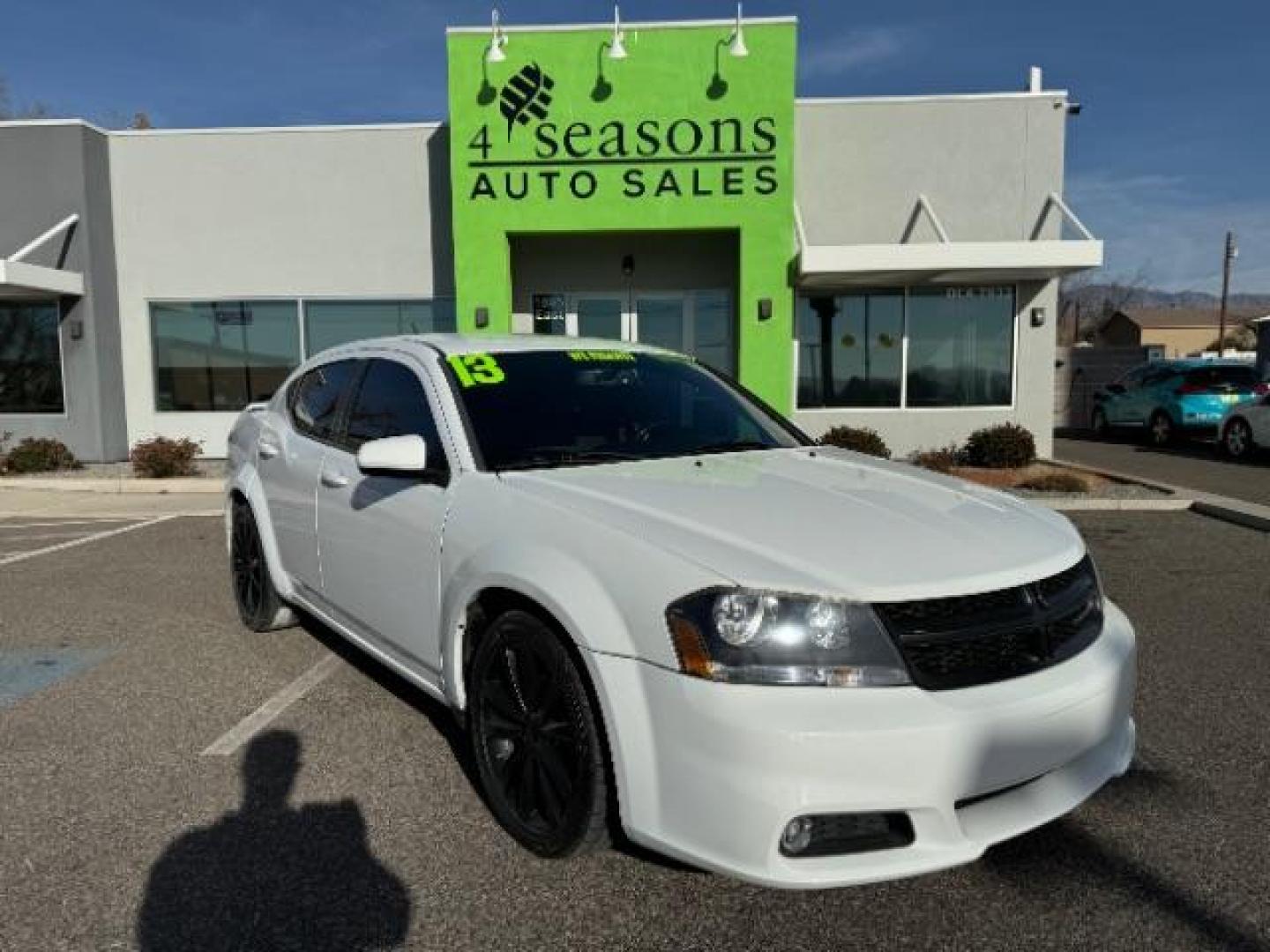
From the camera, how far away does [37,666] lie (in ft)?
16.0

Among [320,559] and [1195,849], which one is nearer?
[1195,849]

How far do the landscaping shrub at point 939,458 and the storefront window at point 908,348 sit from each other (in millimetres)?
722

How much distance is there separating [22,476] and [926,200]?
1333cm

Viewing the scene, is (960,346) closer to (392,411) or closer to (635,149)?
(635,149)

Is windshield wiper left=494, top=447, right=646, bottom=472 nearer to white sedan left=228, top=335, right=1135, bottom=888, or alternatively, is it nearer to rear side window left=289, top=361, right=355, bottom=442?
white sedan left=228, top=335, right=1135, bottom=888

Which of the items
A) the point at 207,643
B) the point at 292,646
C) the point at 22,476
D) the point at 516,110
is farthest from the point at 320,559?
the point at 22,476

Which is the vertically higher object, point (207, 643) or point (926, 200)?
point (926, 200)

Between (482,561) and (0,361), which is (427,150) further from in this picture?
(482,561)

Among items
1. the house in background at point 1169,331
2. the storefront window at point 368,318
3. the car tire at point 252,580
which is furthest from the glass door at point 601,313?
the house in background at point 1169,331

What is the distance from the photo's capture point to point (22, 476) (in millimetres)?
12586

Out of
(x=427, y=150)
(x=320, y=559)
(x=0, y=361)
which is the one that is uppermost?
(x=427, y=150)

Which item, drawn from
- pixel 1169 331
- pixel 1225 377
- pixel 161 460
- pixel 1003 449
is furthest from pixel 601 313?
pixel 1169 331

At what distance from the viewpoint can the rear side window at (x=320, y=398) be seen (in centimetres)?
452

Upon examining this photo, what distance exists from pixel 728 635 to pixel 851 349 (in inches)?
475
